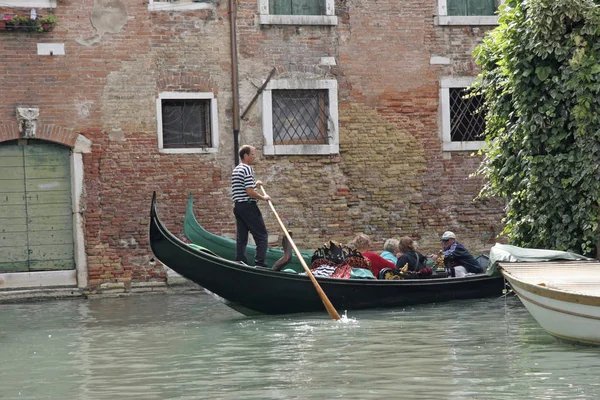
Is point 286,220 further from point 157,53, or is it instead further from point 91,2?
point 91,2

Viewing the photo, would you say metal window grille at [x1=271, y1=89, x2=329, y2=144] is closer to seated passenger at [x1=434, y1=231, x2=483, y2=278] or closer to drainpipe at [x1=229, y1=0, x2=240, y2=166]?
drainpipe at [x1=229, y1=0, x2=240, y2=166]

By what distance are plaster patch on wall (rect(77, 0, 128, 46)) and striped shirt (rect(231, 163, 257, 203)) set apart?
10.6ft

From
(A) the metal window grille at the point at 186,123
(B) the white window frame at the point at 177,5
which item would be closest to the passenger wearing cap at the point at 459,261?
(A) the metal window grille at the point at 186,123

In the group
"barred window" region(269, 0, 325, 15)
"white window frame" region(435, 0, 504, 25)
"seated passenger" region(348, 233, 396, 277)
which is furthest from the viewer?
"white window frame" region(435, 0, 504, 25)

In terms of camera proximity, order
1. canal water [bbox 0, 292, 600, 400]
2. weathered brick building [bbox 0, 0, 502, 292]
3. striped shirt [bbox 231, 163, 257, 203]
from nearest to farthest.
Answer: canal water [bbox 0, 292, 600, 400] → striped shirt [bbox 231, 163, 257, 203] → weathered brick building [bbox 0, 0, 502, 292]

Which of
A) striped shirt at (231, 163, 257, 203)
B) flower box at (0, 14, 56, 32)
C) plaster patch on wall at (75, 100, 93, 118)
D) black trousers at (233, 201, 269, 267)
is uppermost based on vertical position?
flower box at (0, 14, 56, 32)

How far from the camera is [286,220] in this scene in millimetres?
13523

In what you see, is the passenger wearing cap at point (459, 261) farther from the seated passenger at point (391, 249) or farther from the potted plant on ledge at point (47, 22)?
the potted plant on ledge at point (47, 22)

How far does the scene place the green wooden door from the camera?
1270cm

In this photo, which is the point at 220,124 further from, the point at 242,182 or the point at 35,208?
the point at 242,182

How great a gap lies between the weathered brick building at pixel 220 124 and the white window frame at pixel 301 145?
0.05 feet

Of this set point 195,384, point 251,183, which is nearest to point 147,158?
point 251,183

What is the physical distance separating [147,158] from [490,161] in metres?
Answer: 4.09

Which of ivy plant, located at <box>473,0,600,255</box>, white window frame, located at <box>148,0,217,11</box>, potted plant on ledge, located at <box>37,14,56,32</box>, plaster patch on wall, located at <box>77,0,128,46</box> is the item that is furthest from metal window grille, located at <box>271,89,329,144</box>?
ivy plant, located at <box>473,0,600,255</box>
